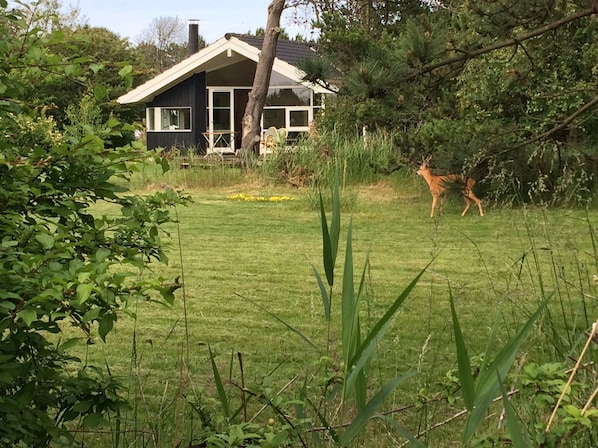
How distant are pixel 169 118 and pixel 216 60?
8.41 ft

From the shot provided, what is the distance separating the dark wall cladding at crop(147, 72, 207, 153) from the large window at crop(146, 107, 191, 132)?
18 cm

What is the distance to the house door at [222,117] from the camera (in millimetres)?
23516

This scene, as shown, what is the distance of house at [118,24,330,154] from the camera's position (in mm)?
22203

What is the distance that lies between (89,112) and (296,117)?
232 inches

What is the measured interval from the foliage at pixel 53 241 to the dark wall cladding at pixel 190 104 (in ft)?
69.6

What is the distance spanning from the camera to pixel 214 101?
23688 mm

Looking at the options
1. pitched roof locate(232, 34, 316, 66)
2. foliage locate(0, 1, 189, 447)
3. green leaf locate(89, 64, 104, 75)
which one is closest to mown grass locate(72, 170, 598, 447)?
foliage locate(0, 1, 189, 447)

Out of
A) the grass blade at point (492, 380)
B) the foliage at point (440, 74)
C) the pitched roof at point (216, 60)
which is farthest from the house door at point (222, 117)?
the grass blade at point (492, 380)

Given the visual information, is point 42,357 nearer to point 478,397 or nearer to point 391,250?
point 478,397

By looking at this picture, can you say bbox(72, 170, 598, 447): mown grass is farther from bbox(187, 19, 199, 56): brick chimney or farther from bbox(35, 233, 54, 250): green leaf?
bbox(187, 19, 199, 56): brick chimney

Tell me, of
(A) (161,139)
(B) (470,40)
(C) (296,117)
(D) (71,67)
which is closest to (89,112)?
(A) (161,139)

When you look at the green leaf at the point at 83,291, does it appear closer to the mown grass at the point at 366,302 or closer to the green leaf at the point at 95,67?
the mown grass at the point at 366,302

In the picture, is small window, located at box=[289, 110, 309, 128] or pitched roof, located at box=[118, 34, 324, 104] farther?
small window, located at box=[289, 110, 309, 128]

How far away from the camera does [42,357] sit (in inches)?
75.9
